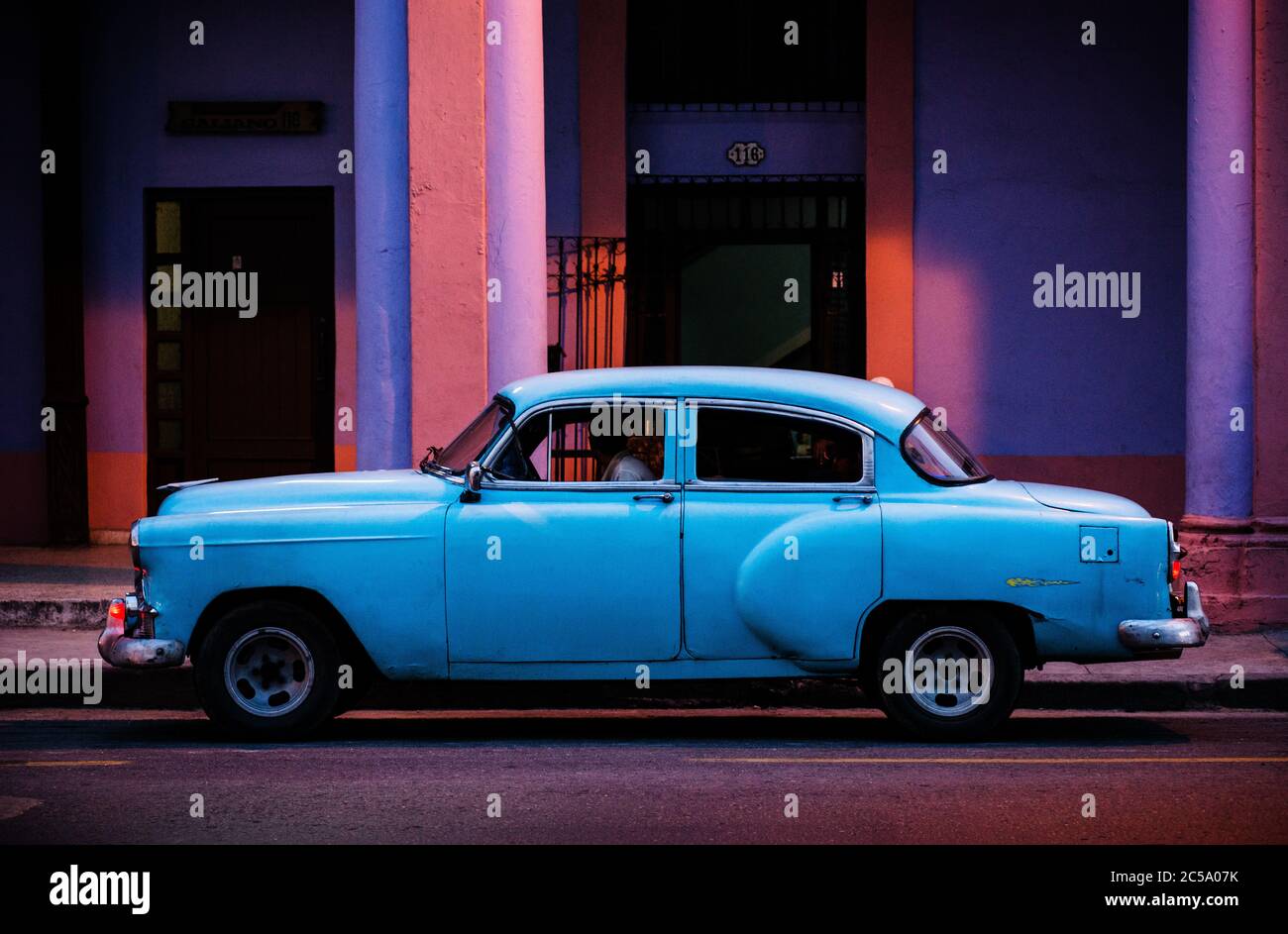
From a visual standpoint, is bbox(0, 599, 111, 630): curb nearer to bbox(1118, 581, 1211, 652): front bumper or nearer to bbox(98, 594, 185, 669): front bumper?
bbox(98, 594, 185, 669): front bumper

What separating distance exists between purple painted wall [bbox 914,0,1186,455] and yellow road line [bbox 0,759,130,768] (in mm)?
8433

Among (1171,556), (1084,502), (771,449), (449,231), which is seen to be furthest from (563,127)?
(1171,556)

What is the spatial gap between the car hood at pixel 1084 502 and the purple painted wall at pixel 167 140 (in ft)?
25.2

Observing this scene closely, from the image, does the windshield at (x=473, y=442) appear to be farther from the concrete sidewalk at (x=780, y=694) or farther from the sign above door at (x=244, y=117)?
the sign above door at (x=244, y=117)

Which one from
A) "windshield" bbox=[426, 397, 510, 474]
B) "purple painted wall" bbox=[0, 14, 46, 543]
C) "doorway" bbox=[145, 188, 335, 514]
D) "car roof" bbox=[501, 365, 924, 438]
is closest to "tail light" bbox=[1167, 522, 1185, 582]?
"car roof" bbox=[501, 365, 924, 438]

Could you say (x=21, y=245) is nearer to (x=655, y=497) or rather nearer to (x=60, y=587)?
(x=60, y=587)

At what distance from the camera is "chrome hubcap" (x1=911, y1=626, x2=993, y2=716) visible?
745cm

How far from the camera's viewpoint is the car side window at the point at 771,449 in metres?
7.47

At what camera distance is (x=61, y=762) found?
715 centimetres

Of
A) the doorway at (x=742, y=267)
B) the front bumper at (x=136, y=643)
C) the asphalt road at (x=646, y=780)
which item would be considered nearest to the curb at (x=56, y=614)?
the asphalt road at (x=646, y=780)

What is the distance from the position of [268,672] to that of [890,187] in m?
8.01

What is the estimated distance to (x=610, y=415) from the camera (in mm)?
7582

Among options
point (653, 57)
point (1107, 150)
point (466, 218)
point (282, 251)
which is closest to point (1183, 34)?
point (1107, 150)

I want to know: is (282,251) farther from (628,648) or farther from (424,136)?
(628,648)
